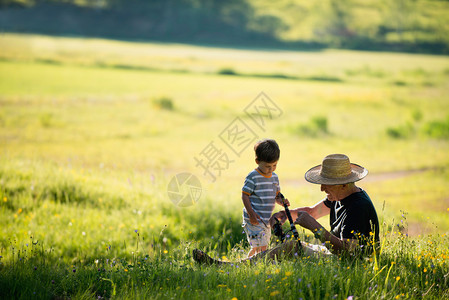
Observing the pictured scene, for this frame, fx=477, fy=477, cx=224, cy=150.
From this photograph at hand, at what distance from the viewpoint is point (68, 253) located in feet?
24.8

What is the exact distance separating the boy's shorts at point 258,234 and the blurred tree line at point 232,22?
11621 centimetres

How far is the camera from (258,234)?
5.27 meters

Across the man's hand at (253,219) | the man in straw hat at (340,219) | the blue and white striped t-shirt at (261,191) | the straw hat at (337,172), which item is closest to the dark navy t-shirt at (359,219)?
the man in straw hat at (340,219)

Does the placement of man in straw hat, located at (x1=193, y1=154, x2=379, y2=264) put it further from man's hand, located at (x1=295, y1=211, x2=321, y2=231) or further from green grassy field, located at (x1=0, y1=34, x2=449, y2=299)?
green grassy field, located at (x1=0, y1=34, x2=449, y2=299)

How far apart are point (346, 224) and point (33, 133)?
2249cm

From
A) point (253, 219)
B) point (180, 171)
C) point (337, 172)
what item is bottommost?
point (180, 171)

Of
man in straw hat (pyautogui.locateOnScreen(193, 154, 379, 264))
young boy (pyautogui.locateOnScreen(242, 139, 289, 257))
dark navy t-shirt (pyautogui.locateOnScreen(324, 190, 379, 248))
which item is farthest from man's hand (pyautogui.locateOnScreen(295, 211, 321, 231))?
young boy (pyautogui.locateOnScreen(242, 139, 289, 257))

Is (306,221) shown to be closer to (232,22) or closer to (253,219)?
(253,219)

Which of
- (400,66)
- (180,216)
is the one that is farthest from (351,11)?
(180,216)

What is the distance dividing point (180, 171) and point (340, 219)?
13.8 metres

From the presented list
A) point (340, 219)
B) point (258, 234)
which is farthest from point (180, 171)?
point (340, 219)

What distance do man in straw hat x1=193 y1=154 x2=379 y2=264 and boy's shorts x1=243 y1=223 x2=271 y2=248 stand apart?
18cm

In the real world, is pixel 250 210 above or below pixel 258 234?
above

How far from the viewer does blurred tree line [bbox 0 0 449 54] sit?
124m
